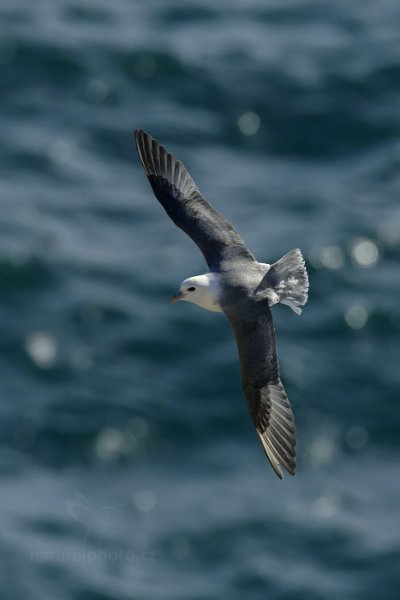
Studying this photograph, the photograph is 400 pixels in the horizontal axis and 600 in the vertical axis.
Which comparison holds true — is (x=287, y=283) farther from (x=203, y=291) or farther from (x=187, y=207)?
(x=187, y=207)

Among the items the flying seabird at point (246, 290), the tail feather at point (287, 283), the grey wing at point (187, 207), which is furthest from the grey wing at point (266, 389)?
the grey wing at point (187, 207)

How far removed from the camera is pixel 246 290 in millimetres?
13047

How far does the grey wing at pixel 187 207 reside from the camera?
1390cm

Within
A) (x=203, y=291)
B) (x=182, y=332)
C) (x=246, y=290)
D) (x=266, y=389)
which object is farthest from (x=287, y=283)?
(x=182, y=332)

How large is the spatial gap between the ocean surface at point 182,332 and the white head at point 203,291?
26697 mm

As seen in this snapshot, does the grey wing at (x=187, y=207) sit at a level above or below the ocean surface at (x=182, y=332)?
below

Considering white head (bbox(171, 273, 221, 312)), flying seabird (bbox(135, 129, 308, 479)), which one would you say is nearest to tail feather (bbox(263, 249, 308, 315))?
flying seabird (bbox(135, 129, 308, 479))

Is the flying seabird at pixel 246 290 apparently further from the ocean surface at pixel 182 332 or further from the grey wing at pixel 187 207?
the ocean surface at pixel 182 332

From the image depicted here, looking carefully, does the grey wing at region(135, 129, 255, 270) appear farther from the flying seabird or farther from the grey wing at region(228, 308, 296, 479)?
the grey wing at region(228, 308, 296, 479)

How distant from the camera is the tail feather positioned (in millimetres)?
13094

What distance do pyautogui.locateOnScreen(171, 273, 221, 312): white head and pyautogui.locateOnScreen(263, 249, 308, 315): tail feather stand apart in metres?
0.47

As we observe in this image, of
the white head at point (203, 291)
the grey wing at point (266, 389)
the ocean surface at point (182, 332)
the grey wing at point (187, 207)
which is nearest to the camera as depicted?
the white head at point (203, 291)

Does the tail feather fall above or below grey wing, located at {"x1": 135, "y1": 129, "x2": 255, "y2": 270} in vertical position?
below

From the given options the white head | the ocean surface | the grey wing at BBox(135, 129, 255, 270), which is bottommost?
the white head
